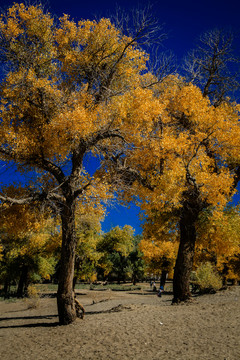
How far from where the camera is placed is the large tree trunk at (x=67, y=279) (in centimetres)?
855

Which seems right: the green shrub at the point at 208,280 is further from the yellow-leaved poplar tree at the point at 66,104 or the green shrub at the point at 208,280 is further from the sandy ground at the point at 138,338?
the yellow-leaved poplar tree at the point at 66,104

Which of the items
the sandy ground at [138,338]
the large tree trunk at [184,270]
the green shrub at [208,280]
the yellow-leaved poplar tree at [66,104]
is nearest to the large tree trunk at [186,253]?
the large tree trunk at [184,270]

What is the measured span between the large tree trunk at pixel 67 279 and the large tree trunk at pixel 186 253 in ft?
15.6

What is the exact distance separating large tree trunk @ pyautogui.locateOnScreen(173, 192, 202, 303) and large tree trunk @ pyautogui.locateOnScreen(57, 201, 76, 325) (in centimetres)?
474

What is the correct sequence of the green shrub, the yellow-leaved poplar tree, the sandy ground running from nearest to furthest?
the sandy ground, the yellow-leaved poplar tree, the green shrub

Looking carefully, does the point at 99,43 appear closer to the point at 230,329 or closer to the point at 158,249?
the point at 230,329

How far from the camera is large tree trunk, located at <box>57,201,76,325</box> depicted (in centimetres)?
855

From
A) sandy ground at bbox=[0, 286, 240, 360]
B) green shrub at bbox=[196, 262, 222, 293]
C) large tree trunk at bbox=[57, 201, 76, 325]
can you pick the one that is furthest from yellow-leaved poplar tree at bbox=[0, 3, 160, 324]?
green shrub at bbox=[196, 262, 222, 293]

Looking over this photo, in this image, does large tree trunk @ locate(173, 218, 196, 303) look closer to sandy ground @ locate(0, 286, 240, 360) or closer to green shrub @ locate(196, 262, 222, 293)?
sandy ground @ locate(0, 286, 240, 360)

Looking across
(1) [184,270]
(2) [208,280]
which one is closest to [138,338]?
(1) [184,270]

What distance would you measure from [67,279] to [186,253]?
535 centimetres

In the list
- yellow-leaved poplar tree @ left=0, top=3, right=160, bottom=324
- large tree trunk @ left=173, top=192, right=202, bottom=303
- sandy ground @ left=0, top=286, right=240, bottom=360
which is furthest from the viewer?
large tree trunk @ left=173, top=192, right=202, bottom=303

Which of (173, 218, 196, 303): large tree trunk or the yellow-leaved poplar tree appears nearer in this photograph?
the yellow-leaved poplar tree

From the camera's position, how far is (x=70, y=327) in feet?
26.2
